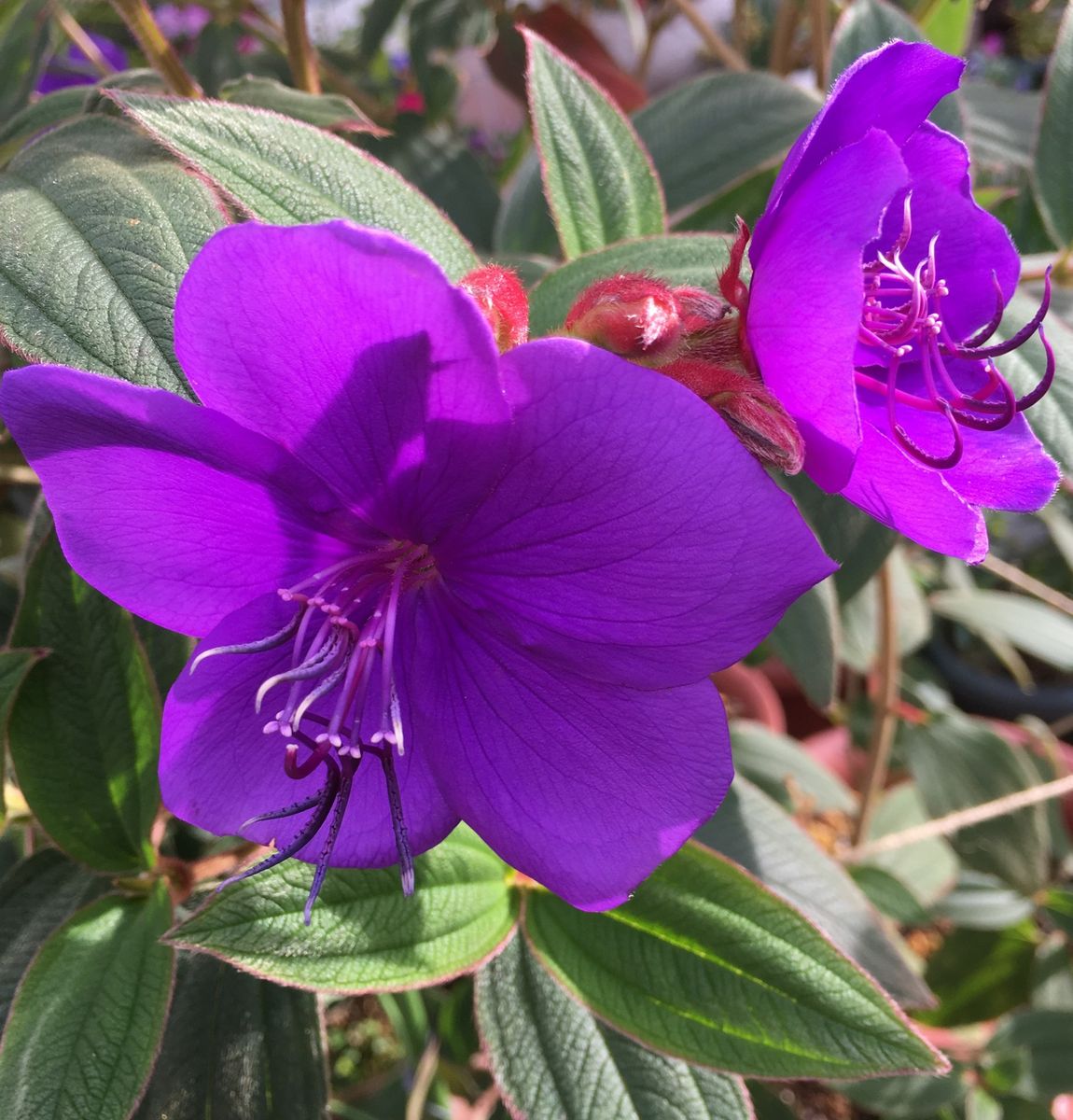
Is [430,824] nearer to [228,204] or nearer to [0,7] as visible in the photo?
[228,204]

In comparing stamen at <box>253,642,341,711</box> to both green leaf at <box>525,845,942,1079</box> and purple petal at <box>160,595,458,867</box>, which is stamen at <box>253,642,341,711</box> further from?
green leaf at <box>525,845,942,1079</box>

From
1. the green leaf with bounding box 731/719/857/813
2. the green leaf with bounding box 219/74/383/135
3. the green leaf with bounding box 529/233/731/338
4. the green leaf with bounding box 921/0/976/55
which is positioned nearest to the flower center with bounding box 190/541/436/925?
the green leaf with bounding box 529/233/731/338

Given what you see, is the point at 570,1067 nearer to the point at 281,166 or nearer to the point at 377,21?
the point at 281,166

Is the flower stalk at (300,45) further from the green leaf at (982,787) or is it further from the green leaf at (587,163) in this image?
the green leaf at (982,787)

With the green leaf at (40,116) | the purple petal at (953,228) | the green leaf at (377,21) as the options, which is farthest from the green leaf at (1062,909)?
the green leaf at (377,21)

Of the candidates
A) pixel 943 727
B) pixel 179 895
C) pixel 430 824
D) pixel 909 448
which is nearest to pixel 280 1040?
pixel 179 895
